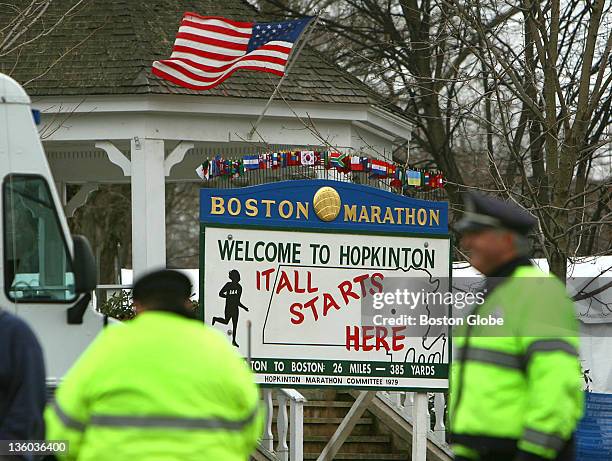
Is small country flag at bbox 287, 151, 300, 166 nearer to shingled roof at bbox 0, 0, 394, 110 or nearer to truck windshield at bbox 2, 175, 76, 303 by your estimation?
shingled roof at bbox 0, 0, 394, 110

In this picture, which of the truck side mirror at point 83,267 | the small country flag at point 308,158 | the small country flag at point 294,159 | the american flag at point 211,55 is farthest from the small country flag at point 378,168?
the truck side mirror at point 83,267

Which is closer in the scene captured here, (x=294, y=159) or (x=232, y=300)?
(x=232, y=300)

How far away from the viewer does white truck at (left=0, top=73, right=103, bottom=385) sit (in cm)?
723

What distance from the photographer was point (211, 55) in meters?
12.8

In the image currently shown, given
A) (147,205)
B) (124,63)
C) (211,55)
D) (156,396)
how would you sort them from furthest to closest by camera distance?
1. (124,63)
2. (147,205)
3. (211,55)
4. (156,396)

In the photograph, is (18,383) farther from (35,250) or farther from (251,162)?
(251,162)

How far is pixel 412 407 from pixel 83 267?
5.64 m

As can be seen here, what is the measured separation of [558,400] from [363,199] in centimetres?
553

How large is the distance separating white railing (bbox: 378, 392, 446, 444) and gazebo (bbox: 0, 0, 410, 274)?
2.78m

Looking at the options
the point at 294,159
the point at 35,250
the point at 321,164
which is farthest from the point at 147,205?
the point at 35,250

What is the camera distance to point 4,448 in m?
5.28

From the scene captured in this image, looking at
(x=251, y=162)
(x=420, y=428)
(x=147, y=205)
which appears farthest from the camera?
(x=147, y=205)

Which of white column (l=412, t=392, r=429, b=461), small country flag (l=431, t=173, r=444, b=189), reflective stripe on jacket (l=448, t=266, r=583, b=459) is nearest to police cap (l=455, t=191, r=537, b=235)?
reflective stripe on jacket (l=448, t=266, r=583, b=459)

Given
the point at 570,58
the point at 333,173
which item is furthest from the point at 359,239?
→ the point at 570,58
